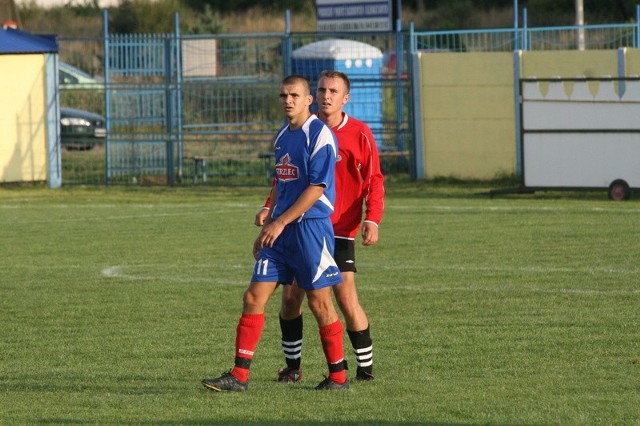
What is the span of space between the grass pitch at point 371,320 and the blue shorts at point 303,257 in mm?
652

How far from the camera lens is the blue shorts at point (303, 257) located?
766cm

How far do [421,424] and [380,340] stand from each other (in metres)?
2.99

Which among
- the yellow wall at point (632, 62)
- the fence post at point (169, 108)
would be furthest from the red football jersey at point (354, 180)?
the fence post at point (169, 108)

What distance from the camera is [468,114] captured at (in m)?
25.2

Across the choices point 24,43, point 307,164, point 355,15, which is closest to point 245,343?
point 307,164

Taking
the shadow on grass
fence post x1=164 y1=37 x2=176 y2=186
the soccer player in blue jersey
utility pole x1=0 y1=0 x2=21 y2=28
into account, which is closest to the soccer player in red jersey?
the soccer player in blue jersey

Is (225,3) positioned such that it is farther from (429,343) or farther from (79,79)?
(429,343)

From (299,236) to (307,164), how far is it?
41 cm

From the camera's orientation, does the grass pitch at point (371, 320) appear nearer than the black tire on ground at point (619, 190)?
Yes

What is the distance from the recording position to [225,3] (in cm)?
6250

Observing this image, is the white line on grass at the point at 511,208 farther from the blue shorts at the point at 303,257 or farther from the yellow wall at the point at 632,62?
the blue shorts at the point at 303,257

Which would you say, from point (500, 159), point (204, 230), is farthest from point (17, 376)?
point (500, 159)

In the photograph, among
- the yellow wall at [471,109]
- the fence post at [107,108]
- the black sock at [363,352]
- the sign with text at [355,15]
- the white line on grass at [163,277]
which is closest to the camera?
the black sock at [363,352]

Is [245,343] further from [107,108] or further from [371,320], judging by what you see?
[107,108]
